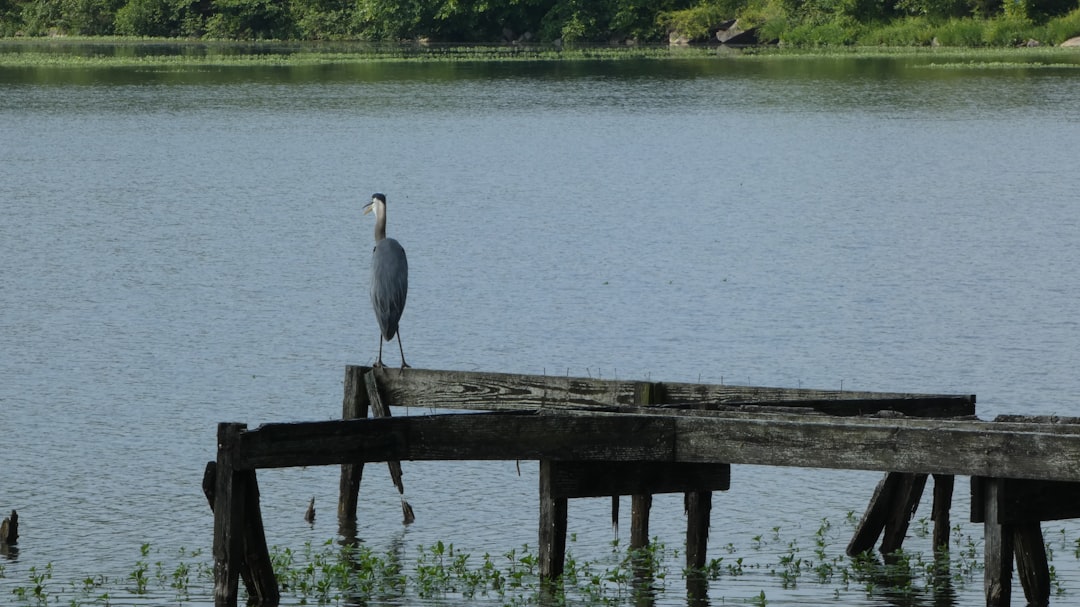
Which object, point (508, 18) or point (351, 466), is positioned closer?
point (351, 466)

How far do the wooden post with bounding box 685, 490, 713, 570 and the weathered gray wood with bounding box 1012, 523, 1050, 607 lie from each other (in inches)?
73.8

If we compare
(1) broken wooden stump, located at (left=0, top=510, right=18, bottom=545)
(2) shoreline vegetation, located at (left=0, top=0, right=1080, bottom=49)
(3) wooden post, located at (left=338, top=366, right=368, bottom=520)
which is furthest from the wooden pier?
(2) shoreline vegetation, located at (left=0, top=0, right=1080, bottom=49)

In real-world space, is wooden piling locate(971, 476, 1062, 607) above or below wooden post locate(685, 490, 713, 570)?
above

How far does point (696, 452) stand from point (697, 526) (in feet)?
4.20

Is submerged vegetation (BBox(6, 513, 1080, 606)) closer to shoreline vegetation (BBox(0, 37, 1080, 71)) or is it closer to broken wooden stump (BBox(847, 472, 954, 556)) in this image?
broken wooden stump (BBox(847, 472, 954, 556))

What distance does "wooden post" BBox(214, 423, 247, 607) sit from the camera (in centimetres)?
998

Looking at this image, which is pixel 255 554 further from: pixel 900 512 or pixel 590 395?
pixel 900 512

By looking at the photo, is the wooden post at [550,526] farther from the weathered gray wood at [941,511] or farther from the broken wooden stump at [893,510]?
the weathered gray wood at [941,511]

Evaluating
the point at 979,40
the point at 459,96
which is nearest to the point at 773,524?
the point at 459,96

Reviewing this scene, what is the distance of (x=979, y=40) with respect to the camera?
8662cm

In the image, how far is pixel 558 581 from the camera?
36.4 feet

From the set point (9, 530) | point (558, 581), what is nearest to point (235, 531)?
point (558, 581)

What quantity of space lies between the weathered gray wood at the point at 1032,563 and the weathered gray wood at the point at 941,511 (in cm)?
159

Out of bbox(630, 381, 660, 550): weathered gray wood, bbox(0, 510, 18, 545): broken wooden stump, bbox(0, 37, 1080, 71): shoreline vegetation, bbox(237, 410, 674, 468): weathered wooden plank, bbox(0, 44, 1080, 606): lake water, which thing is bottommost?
bbox(0, 37, 1080, 71): shoreline vegetation
